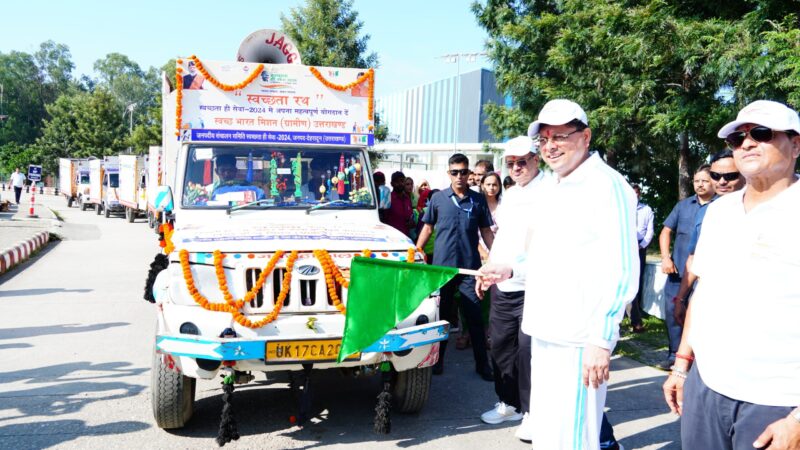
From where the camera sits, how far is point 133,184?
24344 millimetres

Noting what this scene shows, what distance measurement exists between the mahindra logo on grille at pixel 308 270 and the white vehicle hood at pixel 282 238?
0.13 meters

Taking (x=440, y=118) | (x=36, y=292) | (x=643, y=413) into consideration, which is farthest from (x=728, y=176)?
(x=440, y=118)

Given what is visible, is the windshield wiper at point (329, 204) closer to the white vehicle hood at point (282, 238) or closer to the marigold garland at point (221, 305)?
the white vehicle hood at point (282, 238)

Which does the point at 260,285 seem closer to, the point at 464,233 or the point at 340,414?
the point at 340,414

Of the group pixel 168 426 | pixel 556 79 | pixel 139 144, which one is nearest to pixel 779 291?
pixel 168 426

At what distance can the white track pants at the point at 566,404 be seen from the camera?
2.79 meters

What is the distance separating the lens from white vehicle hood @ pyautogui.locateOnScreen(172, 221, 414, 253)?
14.5ft

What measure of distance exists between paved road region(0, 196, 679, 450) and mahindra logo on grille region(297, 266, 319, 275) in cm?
119

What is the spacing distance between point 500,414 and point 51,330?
567cm

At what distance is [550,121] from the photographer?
2926mm

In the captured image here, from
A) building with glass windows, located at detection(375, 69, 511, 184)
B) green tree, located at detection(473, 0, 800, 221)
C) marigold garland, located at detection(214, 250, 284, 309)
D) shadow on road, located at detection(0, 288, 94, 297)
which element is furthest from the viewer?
building with glass windows, located at detection(375, 69, 511, 184)

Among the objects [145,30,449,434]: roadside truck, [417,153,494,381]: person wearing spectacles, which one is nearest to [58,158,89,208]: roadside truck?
[145,30,449,434]: roadside truck

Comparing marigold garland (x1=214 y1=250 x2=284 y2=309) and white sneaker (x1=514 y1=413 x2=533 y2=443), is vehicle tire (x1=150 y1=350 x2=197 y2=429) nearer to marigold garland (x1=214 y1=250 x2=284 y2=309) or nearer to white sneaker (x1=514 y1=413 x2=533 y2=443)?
marigold garland (x1=214 y1=250 x2=284 y2=309)

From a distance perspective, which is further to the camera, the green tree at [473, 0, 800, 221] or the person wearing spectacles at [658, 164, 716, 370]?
the green tree at [473, 0, 800, 221]
